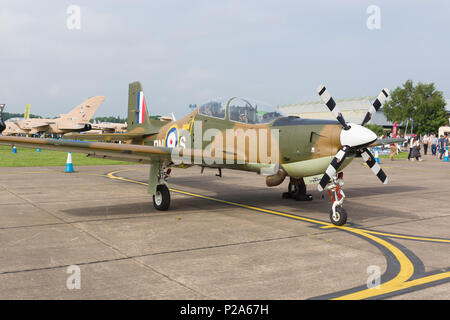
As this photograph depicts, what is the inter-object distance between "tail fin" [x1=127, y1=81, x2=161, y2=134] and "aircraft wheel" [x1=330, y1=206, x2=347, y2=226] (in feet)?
25.4

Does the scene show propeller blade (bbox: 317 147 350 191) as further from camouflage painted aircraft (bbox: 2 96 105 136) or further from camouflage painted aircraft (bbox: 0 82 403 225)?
camouflage painted aircraft (bbox: 2 96 105 136)

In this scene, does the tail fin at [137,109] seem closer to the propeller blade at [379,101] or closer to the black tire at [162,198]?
the black tire at [162,198]

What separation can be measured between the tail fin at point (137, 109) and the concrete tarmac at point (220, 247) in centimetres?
330

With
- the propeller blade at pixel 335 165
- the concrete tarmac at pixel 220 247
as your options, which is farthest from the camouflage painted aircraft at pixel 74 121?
the propeller blade at pixel 335 165

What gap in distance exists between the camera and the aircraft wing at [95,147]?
25.0 feet

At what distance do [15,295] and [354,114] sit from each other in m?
95.6

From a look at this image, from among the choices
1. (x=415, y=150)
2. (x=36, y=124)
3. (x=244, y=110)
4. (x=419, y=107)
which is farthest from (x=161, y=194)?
(x=419, y=107)

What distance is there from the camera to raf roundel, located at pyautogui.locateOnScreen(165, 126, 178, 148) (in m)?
10.8

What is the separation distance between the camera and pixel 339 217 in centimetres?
719

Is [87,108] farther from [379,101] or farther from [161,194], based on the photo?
[379,101]

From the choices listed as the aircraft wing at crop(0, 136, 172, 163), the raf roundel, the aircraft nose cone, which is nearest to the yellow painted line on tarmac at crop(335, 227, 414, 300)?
the aircraft nose cone

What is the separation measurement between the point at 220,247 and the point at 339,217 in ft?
8.60
